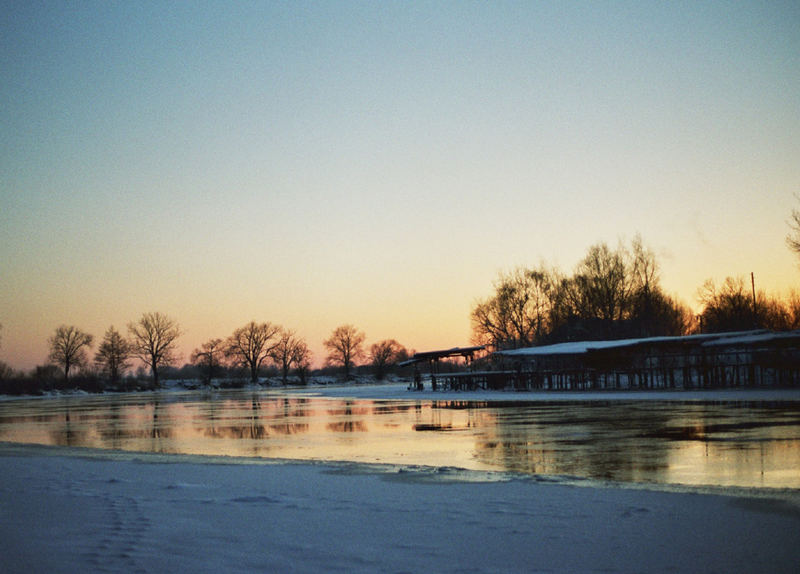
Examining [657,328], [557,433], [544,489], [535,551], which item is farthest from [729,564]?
[657,328]

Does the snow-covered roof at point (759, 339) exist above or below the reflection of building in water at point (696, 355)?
above

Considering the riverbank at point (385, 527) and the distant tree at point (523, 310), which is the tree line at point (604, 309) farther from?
the riverbank at point (385, 527)

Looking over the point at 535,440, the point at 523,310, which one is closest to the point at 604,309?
the point at 523,310

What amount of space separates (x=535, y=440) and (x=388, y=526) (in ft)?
33.7

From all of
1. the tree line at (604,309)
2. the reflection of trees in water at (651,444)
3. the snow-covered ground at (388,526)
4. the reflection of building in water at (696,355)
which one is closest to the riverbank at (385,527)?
the snow-covered ground at (388,526)

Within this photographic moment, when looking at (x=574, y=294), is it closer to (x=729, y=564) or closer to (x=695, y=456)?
(x=695, y=456)

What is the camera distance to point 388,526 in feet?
23.2

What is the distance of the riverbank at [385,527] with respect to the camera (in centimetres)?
A: 562

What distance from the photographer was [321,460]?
14195 mm

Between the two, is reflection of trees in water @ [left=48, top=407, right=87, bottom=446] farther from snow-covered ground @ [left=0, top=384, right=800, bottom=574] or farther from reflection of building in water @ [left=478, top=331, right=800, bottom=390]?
reflection of building in water @ [left=478, top=331, right=800, bottom=390]

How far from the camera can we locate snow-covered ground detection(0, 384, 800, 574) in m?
5.62

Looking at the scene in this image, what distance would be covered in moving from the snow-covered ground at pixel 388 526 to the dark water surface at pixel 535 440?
217cm

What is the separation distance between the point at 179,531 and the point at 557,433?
13.3m

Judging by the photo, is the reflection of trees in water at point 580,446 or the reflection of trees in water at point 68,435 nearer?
the reflection of trees in water at point 580,446
